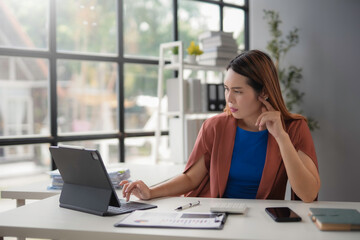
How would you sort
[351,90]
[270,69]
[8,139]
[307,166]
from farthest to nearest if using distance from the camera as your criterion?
[351,90], [8,139], [270,69], [307,166]

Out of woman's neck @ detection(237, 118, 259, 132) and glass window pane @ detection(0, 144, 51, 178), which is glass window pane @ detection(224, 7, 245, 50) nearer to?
glass window pane @ detection(0, 144, 51, 178)

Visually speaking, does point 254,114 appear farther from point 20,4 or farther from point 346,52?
point 346,52

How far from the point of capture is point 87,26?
352 centimetres

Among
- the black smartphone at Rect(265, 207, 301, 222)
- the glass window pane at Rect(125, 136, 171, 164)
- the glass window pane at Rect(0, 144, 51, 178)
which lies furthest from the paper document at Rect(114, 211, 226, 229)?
the glass window pane at Rect(125, 136, 171, 164)

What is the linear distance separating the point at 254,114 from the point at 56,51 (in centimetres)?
199

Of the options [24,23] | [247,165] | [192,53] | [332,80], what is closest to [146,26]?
[192,53]

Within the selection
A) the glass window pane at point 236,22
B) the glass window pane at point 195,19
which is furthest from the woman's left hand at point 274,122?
the glass window pane at point 236,22

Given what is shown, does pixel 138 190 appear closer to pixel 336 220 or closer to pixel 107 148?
pixel 336 220

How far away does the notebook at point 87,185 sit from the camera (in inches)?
54.9

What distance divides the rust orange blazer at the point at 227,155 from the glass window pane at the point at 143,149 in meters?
1.85

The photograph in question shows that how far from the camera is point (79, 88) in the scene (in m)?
3.47

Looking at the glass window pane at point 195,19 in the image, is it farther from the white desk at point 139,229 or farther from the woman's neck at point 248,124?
the white desk at point 139,229

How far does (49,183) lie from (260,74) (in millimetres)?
1236

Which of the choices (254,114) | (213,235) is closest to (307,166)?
(254,114)
